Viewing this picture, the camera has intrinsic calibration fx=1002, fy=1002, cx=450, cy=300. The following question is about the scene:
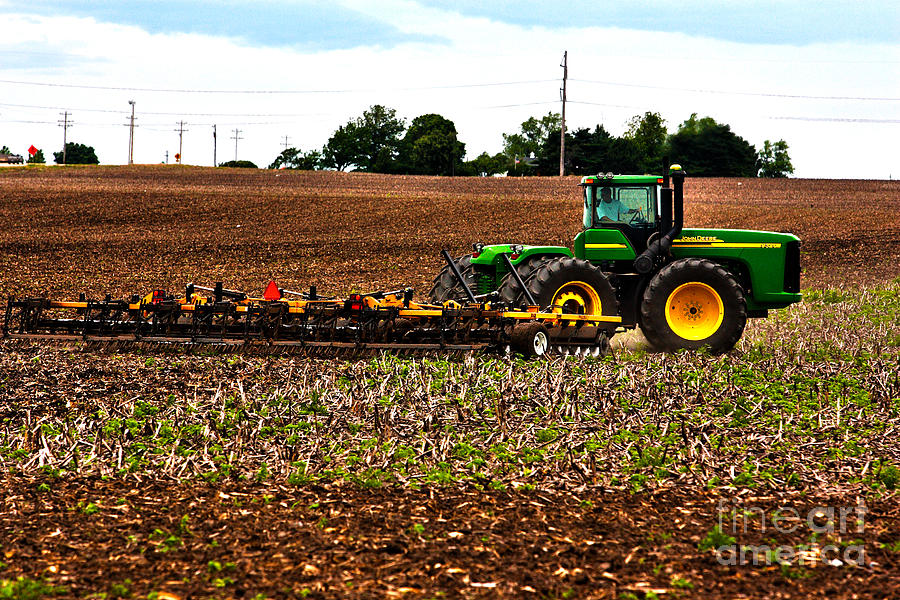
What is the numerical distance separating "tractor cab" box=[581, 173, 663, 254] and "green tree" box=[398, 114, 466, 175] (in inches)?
2631

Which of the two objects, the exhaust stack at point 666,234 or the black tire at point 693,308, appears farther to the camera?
the exhaust stack at point 666,234

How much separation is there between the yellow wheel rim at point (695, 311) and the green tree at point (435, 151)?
2645 inches

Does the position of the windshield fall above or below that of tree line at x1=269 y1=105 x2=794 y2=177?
below

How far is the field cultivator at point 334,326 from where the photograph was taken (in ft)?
37.6

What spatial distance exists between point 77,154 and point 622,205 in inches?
4623

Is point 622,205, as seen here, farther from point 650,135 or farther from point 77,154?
point 77,154

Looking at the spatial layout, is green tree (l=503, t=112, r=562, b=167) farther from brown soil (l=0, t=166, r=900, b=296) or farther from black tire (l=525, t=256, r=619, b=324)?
black tire (l=525, t=256, r=619, b=324)

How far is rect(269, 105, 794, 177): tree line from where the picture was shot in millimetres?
54188

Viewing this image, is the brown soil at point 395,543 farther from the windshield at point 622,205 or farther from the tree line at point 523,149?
the tree line at point 523,149

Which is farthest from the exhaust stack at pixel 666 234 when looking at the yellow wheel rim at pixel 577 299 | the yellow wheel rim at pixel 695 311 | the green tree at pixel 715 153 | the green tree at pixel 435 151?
the green tree at pixel 435 151

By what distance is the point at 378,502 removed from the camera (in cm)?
608

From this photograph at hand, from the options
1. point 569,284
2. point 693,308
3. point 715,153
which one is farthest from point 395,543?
point 715,153

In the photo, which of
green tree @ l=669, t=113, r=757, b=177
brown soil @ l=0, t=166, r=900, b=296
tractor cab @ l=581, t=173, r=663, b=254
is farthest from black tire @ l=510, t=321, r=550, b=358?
green tree @ l=669, t=113, r=757, b=177

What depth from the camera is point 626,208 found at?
41.5 ft
